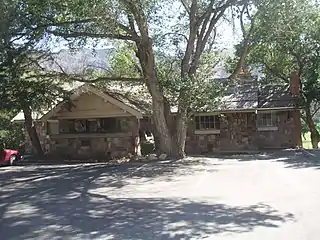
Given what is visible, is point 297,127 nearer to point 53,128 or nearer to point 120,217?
point 53,128

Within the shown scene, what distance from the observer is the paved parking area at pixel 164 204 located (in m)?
7.67

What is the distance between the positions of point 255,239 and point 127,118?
19.9 meters

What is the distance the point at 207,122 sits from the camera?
2905 cm

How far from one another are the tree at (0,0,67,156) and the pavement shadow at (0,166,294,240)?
6.79m

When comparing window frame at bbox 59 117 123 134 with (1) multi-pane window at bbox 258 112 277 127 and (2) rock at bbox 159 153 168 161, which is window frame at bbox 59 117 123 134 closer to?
(2) rock at bbox 159 153 168 161

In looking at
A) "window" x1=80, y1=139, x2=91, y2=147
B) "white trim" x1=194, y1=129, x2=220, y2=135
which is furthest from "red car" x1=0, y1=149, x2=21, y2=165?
"white trim" x1=194, y1=129, x2=220, y2=135

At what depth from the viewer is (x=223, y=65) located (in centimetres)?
3231

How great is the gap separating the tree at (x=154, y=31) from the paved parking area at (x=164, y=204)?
15.4ft

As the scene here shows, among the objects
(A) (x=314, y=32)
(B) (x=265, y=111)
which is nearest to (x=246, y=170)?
(B) (x=265, y=111)

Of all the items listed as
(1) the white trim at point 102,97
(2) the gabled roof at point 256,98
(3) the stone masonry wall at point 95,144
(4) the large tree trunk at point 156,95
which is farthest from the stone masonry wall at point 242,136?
(4) the large tree trunk at point 156,95

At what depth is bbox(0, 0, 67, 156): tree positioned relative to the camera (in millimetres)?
15992

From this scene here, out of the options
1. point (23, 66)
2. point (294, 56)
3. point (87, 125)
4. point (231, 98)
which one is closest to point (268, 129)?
point (231, 98)

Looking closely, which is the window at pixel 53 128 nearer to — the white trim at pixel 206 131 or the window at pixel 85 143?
the window at pixel 85 143

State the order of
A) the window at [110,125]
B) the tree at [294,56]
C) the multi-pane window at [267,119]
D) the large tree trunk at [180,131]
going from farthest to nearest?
1. the multi-pane window at [267,119]
2. the window at [110,125]
3. the tree at [294,56]
4. the large tree trunk at [180,131]
